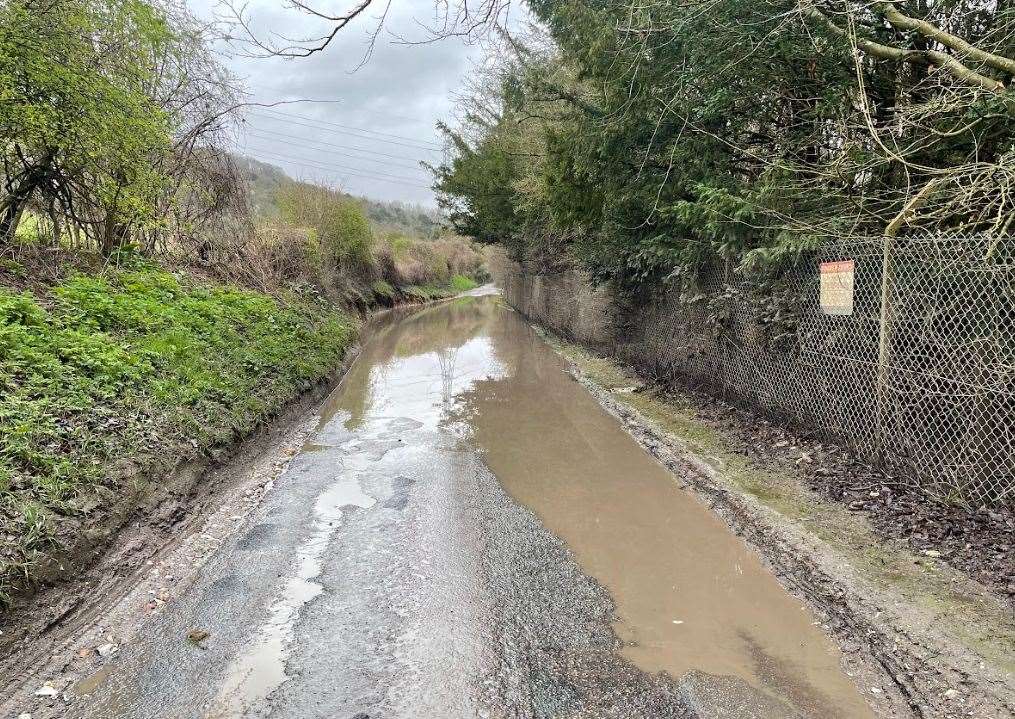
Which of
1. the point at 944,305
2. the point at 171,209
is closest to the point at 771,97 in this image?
the point at 944,305

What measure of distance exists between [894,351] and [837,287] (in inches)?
29.7

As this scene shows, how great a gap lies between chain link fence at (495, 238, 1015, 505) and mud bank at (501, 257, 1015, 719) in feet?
2.14

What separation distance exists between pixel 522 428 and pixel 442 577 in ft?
13.0

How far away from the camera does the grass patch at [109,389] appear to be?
3.83m

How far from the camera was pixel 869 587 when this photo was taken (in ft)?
10.7

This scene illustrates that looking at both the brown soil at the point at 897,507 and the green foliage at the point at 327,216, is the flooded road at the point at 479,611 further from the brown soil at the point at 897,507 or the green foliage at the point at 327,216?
the green foliage at the point at 327,216

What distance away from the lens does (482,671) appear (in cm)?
283

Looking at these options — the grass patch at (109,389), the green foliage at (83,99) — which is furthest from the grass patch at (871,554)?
the green foliage at (83,99)

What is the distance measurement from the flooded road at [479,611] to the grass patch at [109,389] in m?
1.01

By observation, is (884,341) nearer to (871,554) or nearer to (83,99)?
(871,554)

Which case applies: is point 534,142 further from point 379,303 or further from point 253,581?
point 379,303

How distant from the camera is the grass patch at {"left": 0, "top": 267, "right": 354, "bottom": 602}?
383 centimetres

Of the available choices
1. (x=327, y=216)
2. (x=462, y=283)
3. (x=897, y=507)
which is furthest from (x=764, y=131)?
(x=462, y=283)

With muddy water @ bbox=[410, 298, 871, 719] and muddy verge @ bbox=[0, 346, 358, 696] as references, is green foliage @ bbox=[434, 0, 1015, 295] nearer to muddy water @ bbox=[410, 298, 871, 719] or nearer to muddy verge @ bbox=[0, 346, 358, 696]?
muddy water @ bbox=[410, 298, 871, 719]
